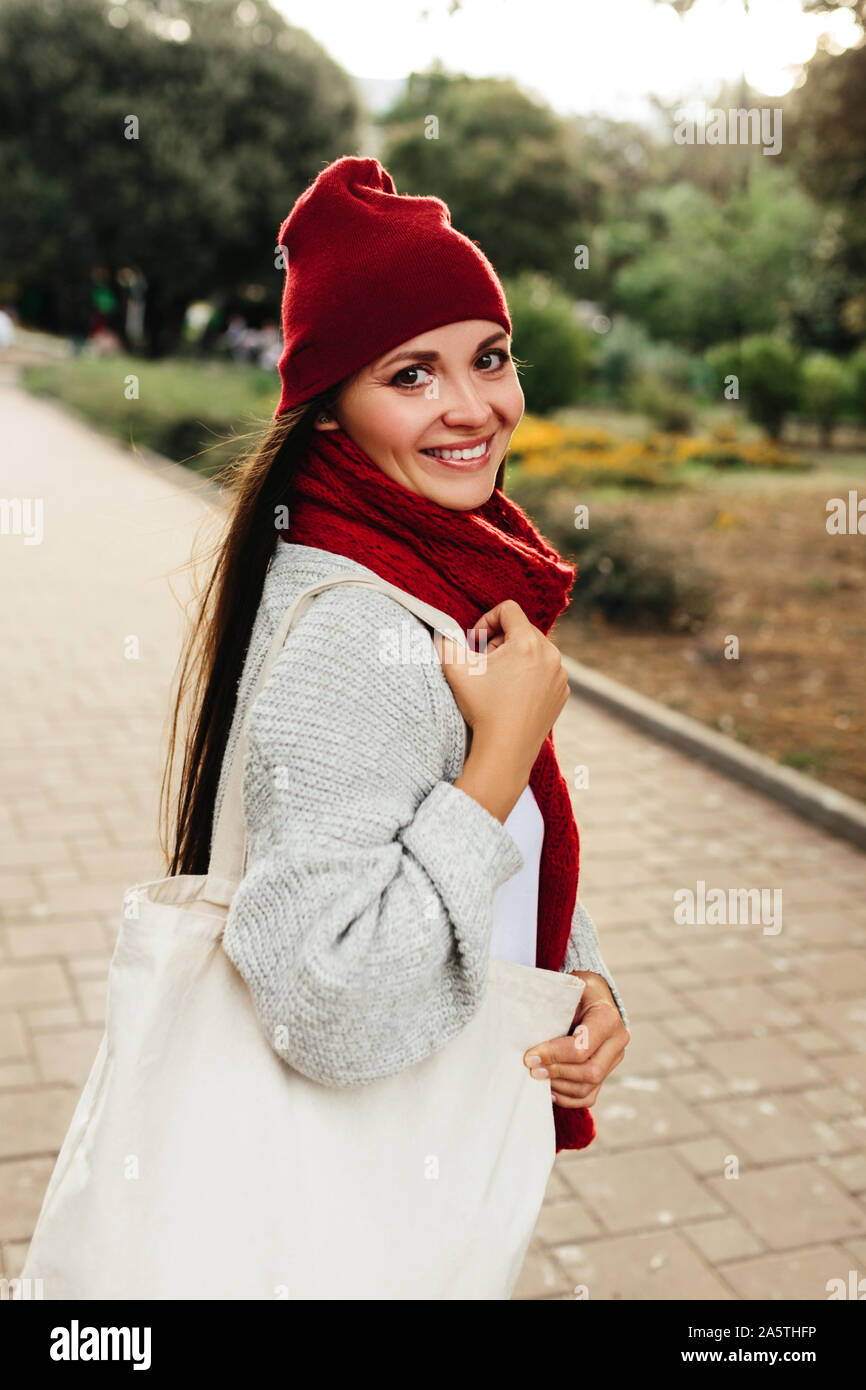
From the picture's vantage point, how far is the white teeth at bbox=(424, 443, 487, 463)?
62.3 inches

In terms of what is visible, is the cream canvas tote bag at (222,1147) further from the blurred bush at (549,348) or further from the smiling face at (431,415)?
the blurred bush at (549,348)

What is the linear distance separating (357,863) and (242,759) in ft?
0.77

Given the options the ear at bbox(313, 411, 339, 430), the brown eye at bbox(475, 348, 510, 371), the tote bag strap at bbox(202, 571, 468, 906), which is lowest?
the tote bag strap at bbox(202, 571, 468, 906)

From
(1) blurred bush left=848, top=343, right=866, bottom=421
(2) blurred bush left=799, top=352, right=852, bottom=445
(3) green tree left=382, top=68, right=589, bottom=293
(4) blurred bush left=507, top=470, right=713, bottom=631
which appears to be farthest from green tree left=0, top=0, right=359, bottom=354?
(4) blurred bush left=507, top=470, right=713, bottom=631

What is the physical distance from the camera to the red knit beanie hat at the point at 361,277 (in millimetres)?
1510

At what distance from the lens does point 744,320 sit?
102 feet

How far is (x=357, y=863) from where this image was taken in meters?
1.29

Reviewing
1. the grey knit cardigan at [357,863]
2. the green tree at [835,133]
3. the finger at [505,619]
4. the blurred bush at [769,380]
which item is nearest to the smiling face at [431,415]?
the finger at [505,619]

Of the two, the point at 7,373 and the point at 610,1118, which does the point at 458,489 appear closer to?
the point at 610,1118

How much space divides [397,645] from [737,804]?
511 centimetres

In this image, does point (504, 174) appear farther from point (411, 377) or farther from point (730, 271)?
point (411, 377)

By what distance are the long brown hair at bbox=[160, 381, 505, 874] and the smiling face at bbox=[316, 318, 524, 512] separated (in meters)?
0.05

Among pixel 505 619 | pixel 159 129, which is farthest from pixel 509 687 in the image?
pixel 159 129

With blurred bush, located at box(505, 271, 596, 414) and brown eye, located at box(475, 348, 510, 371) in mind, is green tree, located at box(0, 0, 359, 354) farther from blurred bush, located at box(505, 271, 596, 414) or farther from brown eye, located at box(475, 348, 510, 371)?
brown eye, located at box(475, 348, 510, 371)
